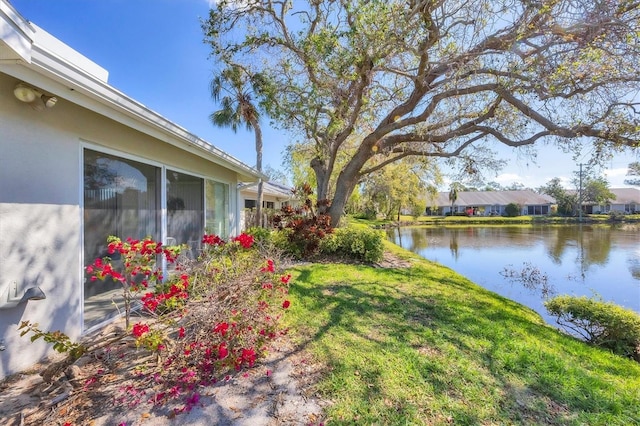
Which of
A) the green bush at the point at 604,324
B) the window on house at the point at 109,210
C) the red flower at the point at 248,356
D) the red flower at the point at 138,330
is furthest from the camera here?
the green bush at the point at 604,324

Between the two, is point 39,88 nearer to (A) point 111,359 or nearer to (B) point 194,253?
(A) point 111,359

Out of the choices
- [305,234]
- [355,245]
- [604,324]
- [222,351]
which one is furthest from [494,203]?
[222,351]

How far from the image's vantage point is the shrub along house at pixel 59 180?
2.90 metres

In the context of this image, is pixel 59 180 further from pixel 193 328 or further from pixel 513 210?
pixel 513 210

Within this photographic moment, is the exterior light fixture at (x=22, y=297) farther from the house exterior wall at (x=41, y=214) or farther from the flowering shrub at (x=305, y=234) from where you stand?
the flowering shrub at (x=305, y=234)

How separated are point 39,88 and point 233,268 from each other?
2735 millimetres

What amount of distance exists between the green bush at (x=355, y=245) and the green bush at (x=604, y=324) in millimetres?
4666

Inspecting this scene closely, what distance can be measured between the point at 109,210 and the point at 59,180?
3.14 feet

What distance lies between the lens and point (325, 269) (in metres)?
8.09

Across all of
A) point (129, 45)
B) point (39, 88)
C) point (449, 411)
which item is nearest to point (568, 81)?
point (449, 411)

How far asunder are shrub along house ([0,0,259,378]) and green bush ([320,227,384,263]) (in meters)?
5.56

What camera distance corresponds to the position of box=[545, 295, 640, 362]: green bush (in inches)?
204

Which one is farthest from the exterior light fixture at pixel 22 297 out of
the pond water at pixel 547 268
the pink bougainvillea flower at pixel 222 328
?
the pond water at pixel 547 268

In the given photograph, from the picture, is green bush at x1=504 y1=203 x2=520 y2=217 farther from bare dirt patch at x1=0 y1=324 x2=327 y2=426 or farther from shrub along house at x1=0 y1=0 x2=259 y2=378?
bare dirt patch at x1=0 y1=324 x2=327 y2=426
